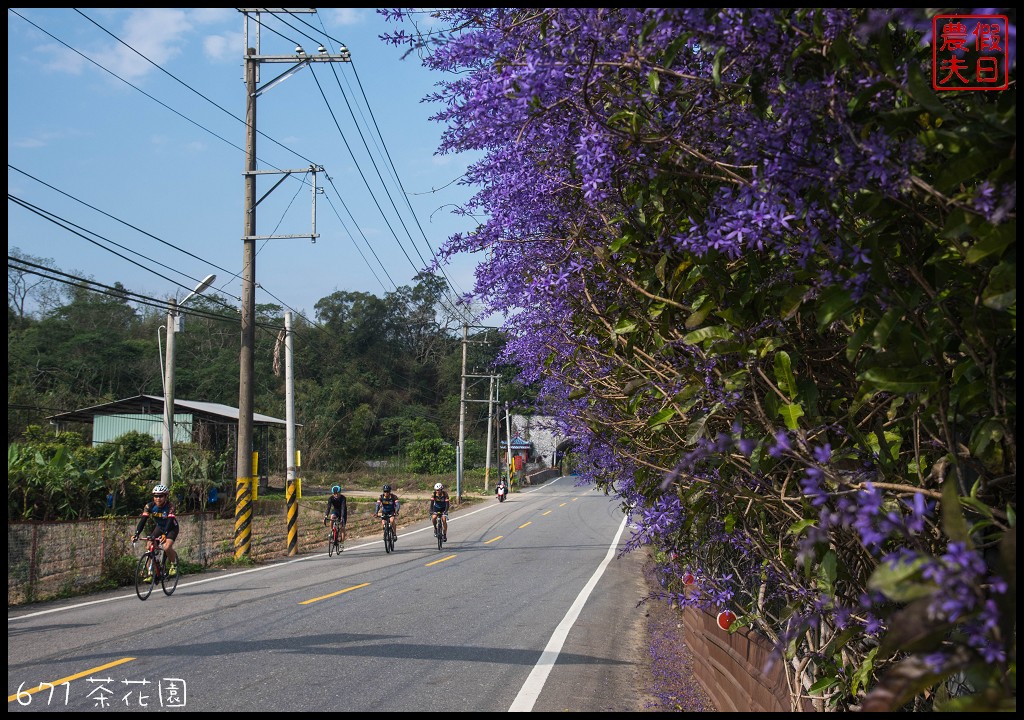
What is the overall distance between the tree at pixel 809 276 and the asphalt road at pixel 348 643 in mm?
4211

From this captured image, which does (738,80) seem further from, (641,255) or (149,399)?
(149,399)

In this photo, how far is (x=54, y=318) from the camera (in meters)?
61.2

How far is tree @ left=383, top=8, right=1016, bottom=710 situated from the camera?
2.04m

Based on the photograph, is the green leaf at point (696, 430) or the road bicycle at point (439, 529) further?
the road bicycle at point (439, 529)

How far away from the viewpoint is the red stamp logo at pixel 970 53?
7.02 feet

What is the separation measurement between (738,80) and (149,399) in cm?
4040

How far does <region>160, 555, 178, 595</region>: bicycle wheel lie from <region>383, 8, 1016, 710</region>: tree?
40.4 ft

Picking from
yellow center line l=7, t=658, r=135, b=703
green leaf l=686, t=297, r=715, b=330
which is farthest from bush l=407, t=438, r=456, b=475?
green leaf l=686, t=297, r=715, b=330

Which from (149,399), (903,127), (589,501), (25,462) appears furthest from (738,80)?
(589,501)

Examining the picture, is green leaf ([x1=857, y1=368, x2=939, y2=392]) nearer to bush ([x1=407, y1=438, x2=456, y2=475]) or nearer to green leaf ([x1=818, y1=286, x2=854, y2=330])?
green leaf ([x1=818, y1=286, x2=854, y2=330])

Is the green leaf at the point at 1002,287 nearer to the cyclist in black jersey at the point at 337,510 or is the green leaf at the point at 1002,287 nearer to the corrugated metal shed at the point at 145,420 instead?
the cyclist in black jersey at the point at 337,510

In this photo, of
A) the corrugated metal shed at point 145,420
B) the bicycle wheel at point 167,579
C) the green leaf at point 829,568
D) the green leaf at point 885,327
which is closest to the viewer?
the green leaf at point 885,327

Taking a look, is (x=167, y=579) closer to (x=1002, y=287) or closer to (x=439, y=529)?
(x=439, y=529)

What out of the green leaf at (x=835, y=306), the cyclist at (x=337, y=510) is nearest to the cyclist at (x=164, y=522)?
the cyclist at (x=337, y=510)
